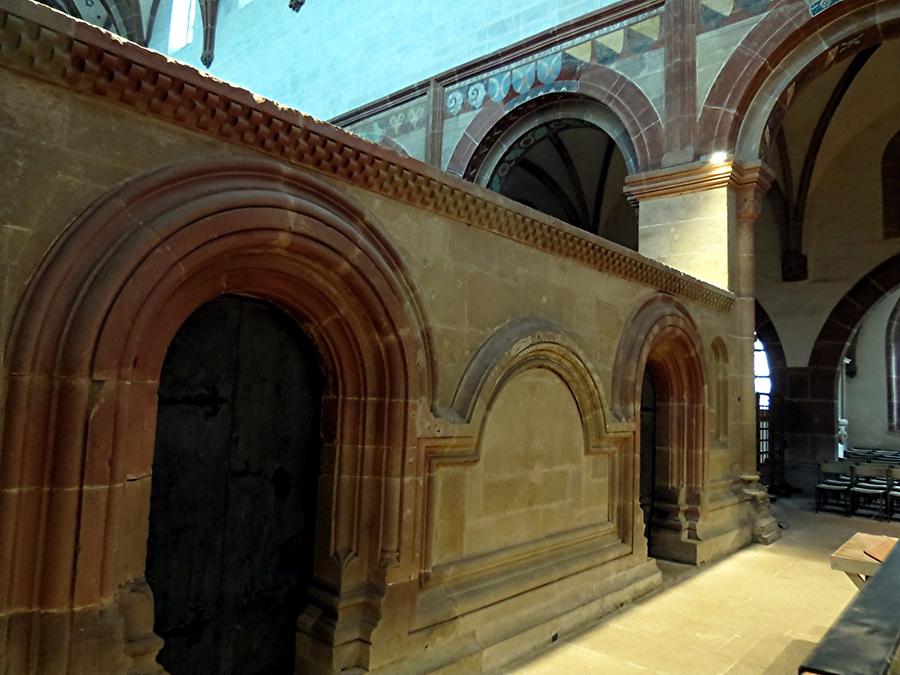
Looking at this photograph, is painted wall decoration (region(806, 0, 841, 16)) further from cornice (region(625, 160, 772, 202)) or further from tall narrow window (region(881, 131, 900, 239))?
tall narrow window (region(881, 131, 900, 239))

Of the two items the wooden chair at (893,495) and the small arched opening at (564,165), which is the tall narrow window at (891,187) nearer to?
the small arched opening at (564,165)

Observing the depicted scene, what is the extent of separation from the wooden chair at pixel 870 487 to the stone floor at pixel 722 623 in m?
2.68

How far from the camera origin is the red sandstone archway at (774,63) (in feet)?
21.5

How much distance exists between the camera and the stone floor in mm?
3443

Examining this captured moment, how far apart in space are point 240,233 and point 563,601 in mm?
2819

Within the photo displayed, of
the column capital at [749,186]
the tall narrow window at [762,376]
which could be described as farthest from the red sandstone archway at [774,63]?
the tall narrow window at [762,376]

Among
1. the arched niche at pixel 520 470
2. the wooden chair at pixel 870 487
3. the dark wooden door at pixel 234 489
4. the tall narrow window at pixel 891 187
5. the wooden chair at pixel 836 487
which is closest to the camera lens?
the dark wooden door at pixel 234 489

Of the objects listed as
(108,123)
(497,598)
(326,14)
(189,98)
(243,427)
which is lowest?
(497,598)

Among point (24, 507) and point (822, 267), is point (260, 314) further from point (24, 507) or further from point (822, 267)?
point (822, 267)

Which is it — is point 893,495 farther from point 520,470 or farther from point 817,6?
point 520,470

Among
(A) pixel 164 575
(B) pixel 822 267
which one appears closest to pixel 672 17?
(B) pixel 822 267

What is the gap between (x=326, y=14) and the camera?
11.6 m

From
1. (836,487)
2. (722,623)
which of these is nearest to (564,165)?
(836,487)

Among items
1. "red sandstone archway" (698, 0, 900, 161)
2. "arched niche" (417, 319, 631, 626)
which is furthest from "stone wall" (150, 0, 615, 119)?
"arched niche" (417, 319, 631, 626)
